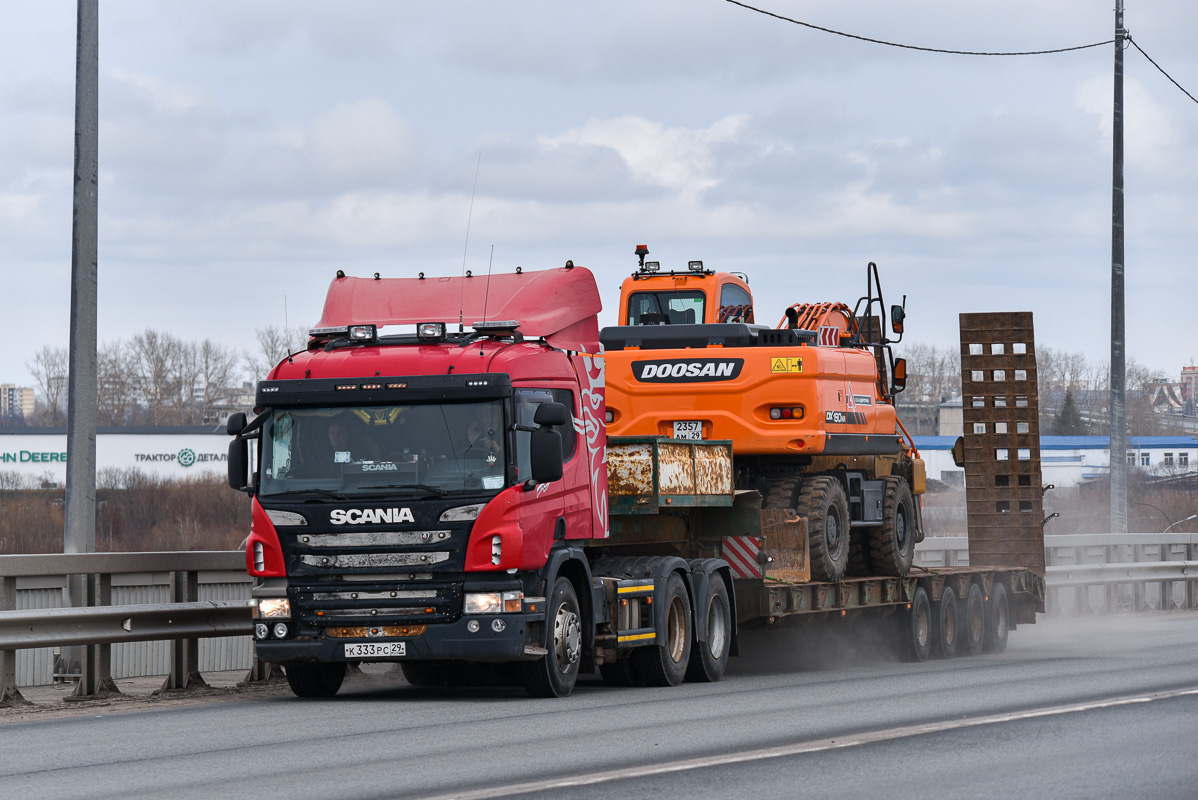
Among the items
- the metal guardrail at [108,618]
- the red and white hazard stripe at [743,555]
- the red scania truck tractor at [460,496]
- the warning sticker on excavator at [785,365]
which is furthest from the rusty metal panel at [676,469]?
the metal guardrail at [108,618]

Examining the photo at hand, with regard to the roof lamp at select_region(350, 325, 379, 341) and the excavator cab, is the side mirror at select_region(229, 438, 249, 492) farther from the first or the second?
the excavator cab

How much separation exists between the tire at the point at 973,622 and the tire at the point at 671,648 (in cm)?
618

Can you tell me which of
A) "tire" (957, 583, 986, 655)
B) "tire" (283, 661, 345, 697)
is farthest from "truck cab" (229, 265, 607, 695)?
"tire" (957, 583, 986, 655)

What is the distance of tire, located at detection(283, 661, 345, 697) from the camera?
13.3 meters

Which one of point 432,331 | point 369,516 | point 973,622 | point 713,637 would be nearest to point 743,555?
point 713,637

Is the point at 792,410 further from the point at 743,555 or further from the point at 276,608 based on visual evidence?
the point at 276,608

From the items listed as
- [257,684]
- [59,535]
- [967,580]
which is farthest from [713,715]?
[59,535]

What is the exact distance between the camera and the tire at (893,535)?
18734 millimetres

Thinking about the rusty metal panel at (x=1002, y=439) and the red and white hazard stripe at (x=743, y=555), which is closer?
the red and white hazard stripe at (x=743, y=555)

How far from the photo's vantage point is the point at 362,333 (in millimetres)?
13172

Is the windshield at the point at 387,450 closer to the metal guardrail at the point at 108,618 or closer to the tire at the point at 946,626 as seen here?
the metal guardrail at the point at 108,618

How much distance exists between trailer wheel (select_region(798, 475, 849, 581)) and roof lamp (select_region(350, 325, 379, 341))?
5537 millimetres

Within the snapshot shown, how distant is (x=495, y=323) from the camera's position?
13188mm

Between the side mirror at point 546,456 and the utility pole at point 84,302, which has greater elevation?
the utility pole at point 84,302
